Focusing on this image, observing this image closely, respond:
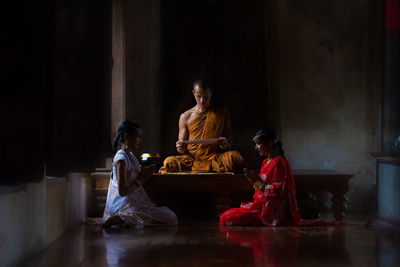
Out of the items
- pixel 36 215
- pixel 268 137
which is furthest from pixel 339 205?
pixel 36 215

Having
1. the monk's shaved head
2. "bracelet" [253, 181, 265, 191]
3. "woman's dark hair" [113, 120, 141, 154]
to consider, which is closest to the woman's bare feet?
Answer: "woman's dark hair" [113, 120, 141, 154]

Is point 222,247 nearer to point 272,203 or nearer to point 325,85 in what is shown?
point 272,203

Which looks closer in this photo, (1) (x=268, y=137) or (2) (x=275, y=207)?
(2) (x=275, y=207)

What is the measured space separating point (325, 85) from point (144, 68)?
293 centimetres

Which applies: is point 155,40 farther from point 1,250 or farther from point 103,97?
point 1,250

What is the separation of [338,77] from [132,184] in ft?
13.1

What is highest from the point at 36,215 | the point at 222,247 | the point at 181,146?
the point at 181,146

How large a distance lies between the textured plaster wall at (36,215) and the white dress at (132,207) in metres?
0.44

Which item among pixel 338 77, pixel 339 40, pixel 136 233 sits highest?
pixel 339 40

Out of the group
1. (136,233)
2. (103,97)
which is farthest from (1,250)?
(103,97)

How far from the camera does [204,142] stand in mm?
6508

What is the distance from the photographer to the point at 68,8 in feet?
16.1

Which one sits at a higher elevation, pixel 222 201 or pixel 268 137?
pixel 268 137

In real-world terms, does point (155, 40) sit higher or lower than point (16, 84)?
higher
